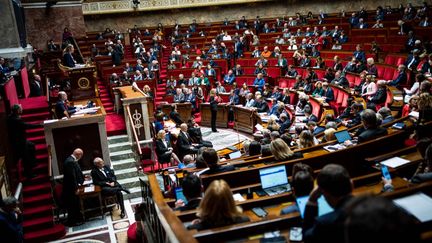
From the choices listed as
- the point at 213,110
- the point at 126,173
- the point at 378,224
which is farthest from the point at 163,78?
the point at 378,224

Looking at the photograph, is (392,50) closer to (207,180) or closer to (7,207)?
(207,180)

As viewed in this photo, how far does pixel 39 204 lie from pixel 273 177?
16.5ft

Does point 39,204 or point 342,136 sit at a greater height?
point 342,136

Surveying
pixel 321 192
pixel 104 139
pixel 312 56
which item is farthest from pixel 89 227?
pixel 312 56

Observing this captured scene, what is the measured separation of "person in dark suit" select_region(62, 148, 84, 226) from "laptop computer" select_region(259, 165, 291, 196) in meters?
4.16

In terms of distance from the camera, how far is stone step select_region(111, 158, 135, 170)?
30.2 feet

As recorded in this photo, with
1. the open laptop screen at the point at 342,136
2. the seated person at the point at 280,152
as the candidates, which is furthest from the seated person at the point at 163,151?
the seated person at the point at 280,152

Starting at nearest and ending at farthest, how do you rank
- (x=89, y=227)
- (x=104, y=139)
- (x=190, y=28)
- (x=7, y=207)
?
1. (x=7, y=207)
2. (x=89, y=227)
3. (x=104, y=139)
4. (x=190, y=28)

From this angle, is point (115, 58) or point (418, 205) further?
point (115, 58)

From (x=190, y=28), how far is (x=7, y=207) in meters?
17.2

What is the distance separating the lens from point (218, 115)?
44.0 ft

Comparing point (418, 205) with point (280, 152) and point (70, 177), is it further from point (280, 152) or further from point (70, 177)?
point (70, 177)

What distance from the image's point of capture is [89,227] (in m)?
7.27

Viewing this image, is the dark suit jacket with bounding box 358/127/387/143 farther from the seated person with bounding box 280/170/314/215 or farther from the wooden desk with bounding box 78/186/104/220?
the wooden desk with bounding box 78/186/104/220
